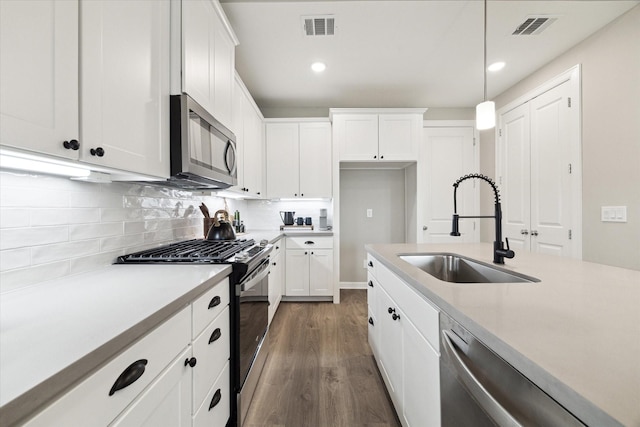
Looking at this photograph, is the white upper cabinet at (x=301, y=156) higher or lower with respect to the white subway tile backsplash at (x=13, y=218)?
higher

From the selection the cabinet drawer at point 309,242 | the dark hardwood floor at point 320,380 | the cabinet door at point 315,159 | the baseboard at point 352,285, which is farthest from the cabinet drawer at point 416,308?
the baseboard at point 352,285

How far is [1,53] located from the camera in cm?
64

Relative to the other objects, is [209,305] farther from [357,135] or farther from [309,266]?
[357,135]

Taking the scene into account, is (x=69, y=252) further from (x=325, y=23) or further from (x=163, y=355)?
(x=325, y=23)

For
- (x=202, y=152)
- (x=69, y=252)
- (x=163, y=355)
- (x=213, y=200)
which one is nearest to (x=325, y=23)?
(x=202, y=152)

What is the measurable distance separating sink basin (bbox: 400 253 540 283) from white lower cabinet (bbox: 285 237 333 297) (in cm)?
177

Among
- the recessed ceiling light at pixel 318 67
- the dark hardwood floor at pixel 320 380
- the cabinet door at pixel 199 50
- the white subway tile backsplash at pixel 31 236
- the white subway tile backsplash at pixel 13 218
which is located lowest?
the dark hardwood floor at pixel 320 380

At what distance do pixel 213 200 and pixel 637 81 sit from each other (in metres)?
3.76

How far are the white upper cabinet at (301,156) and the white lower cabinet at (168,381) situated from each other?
2.40 m

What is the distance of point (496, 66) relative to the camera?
2.92 metres

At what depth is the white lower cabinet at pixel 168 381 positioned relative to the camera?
0.52m

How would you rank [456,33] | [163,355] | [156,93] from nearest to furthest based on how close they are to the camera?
1. [163,355]
2. [156,93]
3. [456,33]

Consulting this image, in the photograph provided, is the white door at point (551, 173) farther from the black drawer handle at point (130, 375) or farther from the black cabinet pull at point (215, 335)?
the black drawer handle at point (130, 375)

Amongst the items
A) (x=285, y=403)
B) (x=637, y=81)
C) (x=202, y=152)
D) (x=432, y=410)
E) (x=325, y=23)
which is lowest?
(x=285, y=403)
